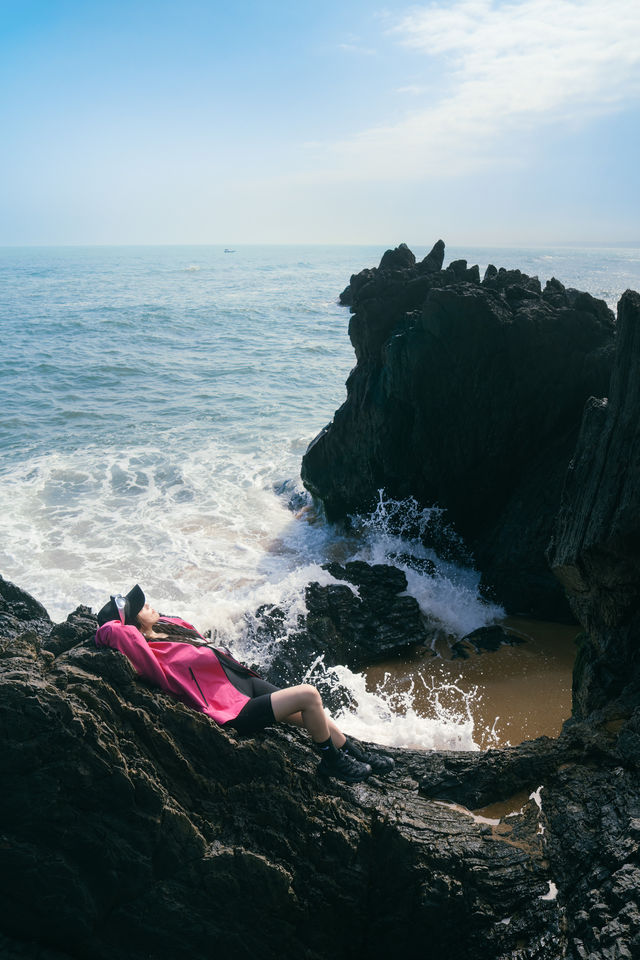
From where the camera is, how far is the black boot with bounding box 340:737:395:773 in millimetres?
3945

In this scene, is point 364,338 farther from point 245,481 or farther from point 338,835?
point 338,835

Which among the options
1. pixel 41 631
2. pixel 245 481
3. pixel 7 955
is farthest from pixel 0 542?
pixel 7 955

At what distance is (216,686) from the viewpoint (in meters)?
3.73

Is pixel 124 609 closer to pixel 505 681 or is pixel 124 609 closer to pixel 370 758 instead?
pixel 370 758

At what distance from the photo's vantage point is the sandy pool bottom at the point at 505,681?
6.26 m

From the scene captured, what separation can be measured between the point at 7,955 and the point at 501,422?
27.2 feet

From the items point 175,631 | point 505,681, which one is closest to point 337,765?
point 175,631

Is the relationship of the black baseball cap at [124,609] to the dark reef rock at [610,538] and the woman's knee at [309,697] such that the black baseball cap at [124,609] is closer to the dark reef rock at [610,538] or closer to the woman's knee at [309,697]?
the woman's knee at [309,697]

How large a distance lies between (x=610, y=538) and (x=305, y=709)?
2543 millimetres

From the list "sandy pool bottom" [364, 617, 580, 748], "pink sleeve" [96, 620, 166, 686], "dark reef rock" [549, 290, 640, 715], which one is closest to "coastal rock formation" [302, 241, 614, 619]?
"sandy pool bottom" [364, 617, 580, 748]

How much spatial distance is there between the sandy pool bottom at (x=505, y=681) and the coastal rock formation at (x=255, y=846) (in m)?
2.46

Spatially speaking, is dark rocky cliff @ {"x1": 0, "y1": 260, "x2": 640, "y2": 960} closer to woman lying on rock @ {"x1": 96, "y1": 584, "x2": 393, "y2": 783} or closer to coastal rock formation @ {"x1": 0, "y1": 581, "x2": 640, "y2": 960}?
coastal rock formation @ {"x1": 0, "y1": 581, "x2": 640, "y2": 960}

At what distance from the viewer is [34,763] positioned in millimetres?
2867

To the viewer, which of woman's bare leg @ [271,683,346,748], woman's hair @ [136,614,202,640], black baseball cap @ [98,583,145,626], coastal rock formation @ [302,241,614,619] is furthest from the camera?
coastal rock formation @ [302,241,614,619]
